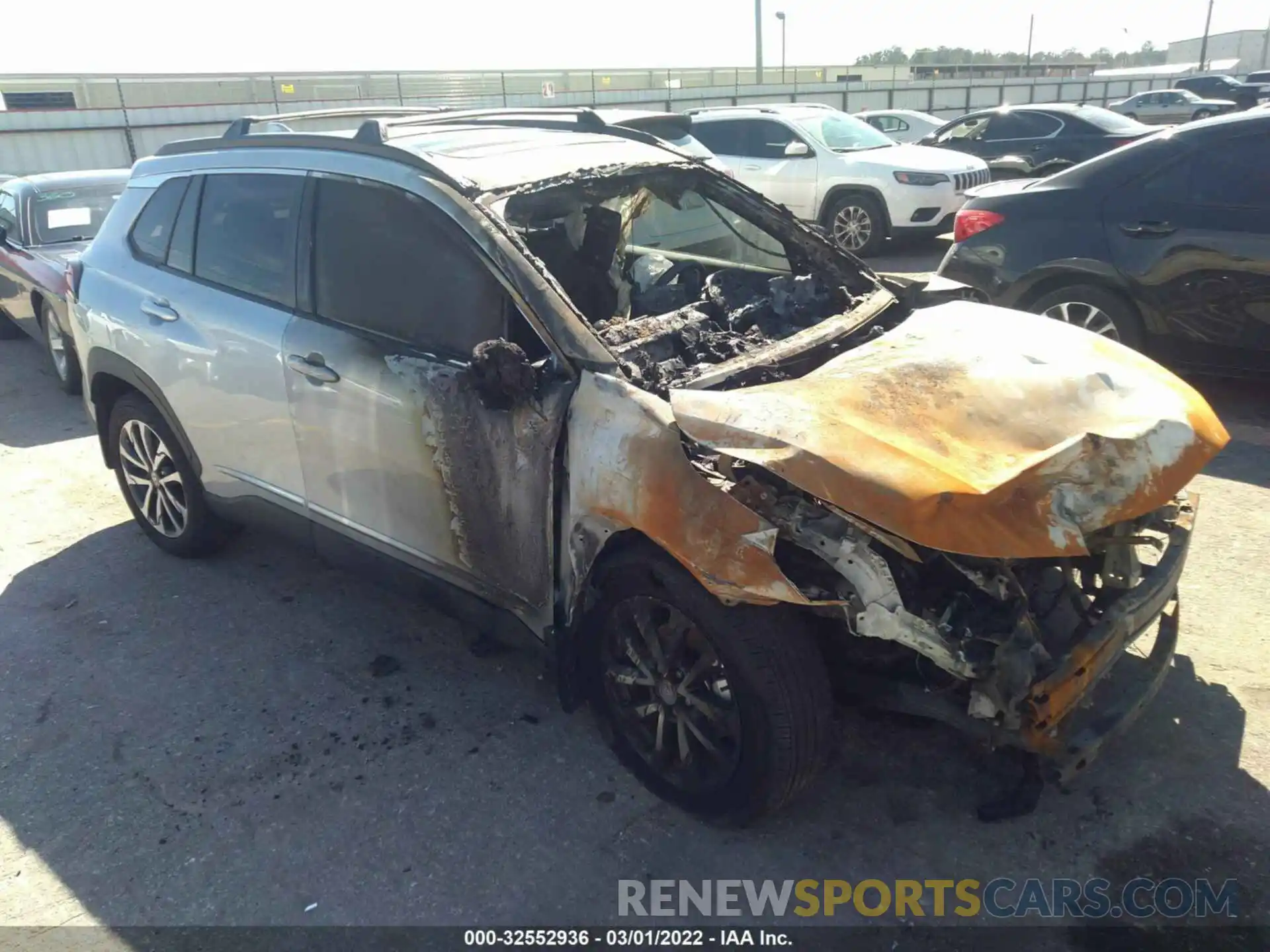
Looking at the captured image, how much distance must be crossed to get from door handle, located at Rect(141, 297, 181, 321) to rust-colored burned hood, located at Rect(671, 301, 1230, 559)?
246 cm

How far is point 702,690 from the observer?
2.79 meters

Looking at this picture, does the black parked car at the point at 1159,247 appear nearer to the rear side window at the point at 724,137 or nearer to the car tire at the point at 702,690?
the car tire at the point at 702,690

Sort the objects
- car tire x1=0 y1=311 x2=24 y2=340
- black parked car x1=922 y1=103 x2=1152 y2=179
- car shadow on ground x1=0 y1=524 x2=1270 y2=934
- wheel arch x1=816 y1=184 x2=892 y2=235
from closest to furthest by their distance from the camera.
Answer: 1. car shadow on ground x1=0 y1=524 x2=1270 y2=934
2. car tire x1=0 y1=311 x2=24 y2=340
3. wheel arch x1=816 y1=184 x2=892 y2=235
4. black parked car x1=922 y1=103 x2=1152 y2=179

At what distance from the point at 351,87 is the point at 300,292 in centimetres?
2320

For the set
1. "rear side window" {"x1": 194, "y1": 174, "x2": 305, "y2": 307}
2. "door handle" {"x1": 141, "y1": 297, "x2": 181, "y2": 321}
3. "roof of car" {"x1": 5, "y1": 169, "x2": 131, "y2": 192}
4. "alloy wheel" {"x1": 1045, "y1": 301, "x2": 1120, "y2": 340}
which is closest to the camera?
"rear side window" {"x1": 194, "y1": 174, "x2": 305, "y2": 307}

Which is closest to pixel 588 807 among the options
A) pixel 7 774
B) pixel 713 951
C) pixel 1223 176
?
pixel 713 951

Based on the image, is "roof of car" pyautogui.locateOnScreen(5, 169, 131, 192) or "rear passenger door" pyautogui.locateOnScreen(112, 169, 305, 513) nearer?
"rear passenger door" pyautogui.locateOnScreen(112, 169, 305, 513)

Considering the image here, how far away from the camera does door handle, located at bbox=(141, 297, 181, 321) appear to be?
4.00m

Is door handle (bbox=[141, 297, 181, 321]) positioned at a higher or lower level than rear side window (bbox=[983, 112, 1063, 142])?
lower

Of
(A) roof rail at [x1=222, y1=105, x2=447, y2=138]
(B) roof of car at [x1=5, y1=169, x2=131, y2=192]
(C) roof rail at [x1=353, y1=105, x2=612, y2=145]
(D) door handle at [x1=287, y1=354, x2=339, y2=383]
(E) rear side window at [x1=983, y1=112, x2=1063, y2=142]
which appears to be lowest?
(D) door handle at [x1=287, y1=354, x2=339, y2=383]

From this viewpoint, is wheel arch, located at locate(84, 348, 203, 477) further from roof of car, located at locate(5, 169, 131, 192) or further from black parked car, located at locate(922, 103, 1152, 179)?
black parked car, located at locate(922, 103, 1152, 179)

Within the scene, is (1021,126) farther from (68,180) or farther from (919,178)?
(68,180)

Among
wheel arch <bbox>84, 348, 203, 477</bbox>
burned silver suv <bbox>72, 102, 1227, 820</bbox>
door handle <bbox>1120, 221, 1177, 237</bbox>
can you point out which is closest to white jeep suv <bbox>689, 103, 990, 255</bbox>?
door handle <bbox>1120, 221, 1177, 237</bbox>

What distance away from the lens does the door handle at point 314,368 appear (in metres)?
3.37
